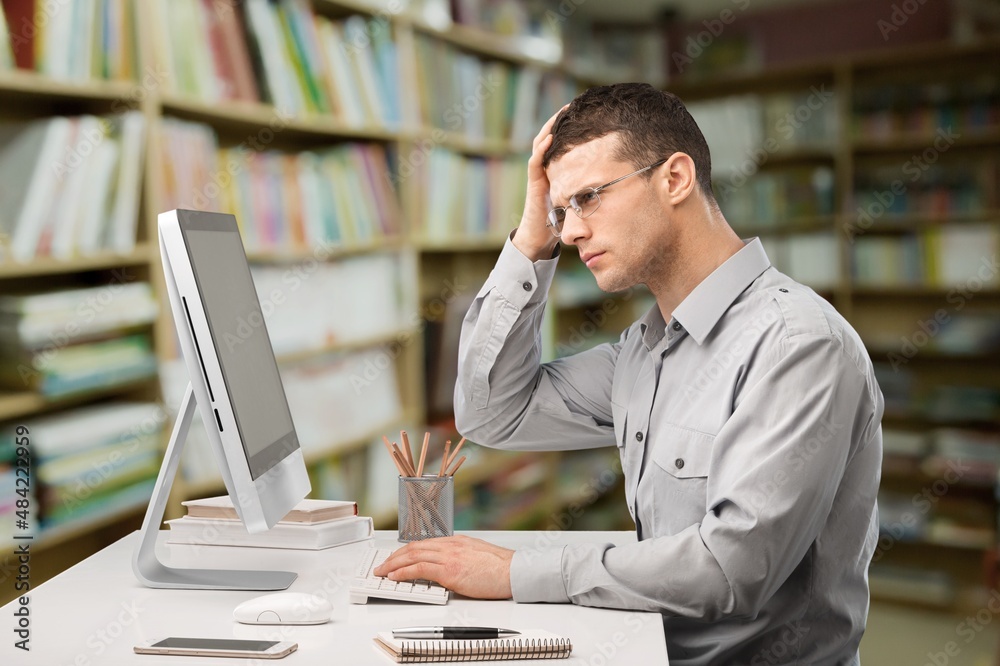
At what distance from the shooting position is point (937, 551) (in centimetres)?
401

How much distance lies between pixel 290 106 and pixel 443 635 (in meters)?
1.94

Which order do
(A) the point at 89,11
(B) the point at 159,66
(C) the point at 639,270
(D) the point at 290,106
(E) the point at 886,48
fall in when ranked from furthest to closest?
(E) the point at 886,48
(D) the point at 290,106
(B) the point at 159,66
(A) the point at 89,11
(C) the point at 639,270

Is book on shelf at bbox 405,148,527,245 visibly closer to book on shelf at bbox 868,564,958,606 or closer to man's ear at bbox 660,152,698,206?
man's ear at bbox 660,152,698,206

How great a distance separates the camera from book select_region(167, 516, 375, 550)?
140cm

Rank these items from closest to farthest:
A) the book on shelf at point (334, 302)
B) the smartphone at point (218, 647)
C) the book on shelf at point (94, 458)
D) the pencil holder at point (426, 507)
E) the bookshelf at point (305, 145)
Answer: the smartphone at point (218, 647)
the pencil holder at point (426, 507)
the book on shelf at point (94, 458)
the bookshelf at point (305, 145)
the book on shelf at point (334, 302)

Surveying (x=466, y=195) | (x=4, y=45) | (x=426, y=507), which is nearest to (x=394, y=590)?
(x=426, y=507)

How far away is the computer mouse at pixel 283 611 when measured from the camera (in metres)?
1.03

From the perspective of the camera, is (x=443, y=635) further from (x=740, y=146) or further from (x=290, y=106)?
(x=740, y=146)

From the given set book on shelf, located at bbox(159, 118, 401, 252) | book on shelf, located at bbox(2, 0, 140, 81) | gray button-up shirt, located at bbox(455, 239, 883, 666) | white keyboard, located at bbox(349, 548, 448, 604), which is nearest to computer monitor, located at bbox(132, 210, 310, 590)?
white keyboard, located at bbox(349, 548, 448, 604)

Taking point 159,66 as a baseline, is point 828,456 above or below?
below

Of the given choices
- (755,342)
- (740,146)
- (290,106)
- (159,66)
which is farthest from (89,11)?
(740,146)

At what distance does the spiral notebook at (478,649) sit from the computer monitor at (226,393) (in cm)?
23

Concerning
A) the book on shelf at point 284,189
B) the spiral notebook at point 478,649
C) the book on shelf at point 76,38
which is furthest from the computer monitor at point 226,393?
the book on shelf at point 284,189

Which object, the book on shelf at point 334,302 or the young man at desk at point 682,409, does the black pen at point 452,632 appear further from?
the book on shelf at point 334,302
